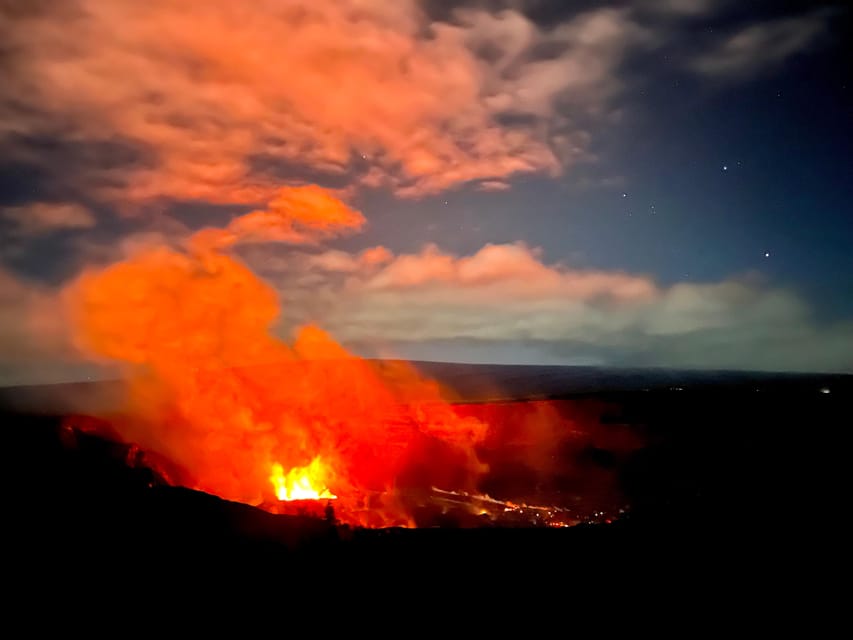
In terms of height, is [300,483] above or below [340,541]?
below

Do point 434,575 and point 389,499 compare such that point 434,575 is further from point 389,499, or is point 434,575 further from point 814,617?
point 389,499

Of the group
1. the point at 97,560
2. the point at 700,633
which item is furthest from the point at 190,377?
the point at 700,633

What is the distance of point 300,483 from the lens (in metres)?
21.0

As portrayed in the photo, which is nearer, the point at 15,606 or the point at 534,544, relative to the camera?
the point at 15,606

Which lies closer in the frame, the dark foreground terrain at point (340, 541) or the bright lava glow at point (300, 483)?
the dark foreground terrain at point (340, 541)

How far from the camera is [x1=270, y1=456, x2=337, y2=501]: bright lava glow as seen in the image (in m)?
20.6

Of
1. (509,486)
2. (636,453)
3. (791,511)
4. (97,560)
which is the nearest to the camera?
(97,560)

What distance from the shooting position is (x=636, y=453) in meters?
25.8

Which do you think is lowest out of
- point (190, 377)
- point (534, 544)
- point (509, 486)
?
point (509, 486)

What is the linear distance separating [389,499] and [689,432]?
1713 centimetres

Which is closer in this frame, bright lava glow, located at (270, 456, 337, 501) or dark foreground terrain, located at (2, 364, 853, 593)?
dark foreground terrain, located at (2, 364, 853, 593)

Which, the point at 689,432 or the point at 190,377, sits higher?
the point at 190,377

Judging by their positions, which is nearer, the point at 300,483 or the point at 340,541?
the point at 340,541

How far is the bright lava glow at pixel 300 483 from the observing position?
67.6 ft
